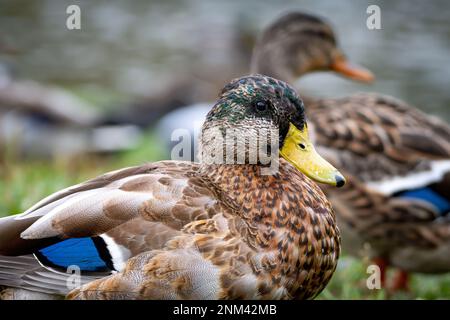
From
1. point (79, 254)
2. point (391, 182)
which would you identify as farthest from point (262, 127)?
point (391, 182)

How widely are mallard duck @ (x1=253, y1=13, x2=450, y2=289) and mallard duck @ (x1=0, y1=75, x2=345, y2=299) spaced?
1.32 meters

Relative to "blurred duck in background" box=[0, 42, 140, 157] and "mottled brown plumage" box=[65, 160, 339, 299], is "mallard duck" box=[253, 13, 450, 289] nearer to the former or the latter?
"mottled brown plumage" box=[65, 160, 339, 299]

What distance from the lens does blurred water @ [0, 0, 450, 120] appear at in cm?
1172

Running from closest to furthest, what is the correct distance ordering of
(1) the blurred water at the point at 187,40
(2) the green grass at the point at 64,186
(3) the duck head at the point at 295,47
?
(2) the green grass at the point at 64,186
(3) the duck head at the point at 295,47
(1) the blurred water at the point at 187,40

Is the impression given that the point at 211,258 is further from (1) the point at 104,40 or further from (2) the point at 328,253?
Answer: (1) the point at 104,40

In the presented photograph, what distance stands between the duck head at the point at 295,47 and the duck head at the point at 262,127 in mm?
2685

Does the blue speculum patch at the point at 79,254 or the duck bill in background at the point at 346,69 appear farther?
the duck bill in background at the point at 346,69

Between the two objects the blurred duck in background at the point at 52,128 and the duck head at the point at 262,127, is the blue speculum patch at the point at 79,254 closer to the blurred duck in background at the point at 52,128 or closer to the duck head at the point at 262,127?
the duck head at the point at 262,127

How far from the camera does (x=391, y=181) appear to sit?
4633 mm

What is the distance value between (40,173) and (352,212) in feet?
8.23

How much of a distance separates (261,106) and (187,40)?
10.1 m

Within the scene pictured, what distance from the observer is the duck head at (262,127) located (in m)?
3.18

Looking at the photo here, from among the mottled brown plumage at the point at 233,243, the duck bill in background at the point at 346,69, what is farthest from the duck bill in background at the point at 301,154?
the duck bill in background at the point at 346,69

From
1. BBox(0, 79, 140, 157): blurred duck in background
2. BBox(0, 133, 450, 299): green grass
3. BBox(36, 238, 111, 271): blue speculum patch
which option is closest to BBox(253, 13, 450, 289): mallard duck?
BBox(0, 133, 450, 299): green grass
